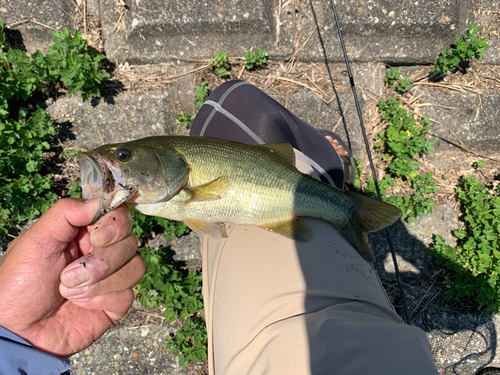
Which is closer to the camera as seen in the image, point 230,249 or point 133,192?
point 133,192

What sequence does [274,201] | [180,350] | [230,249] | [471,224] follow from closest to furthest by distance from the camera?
[274,201], [230,249], [180,350], [471,224]

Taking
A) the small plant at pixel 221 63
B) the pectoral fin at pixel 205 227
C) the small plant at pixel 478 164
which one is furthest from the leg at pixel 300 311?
the small plant at pixel 478 164

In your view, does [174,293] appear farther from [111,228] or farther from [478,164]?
[478,164]

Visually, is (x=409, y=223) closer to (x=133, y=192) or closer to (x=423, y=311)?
(x=423, y=311)

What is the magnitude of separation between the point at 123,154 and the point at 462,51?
3.89m

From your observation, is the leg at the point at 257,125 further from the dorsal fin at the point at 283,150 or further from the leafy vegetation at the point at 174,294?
the leafy vegetation at the point at 174,294

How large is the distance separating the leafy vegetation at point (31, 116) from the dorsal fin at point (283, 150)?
2.17 meters

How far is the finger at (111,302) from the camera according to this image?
6.59 feet


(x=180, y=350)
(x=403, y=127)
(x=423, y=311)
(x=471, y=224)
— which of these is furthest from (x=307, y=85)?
(x=180, y=350)

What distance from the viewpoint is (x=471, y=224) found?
11.9 feet

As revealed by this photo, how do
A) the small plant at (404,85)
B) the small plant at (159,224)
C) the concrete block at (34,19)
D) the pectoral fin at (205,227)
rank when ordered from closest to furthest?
the pectoral fin at (205,227)
the small plant at (159,224)
the concrete block at (34,19)
the small plant at (404,85)

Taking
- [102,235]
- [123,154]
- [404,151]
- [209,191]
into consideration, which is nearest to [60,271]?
[102,235]

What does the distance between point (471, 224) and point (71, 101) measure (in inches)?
197

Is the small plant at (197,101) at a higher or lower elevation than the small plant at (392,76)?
lower
